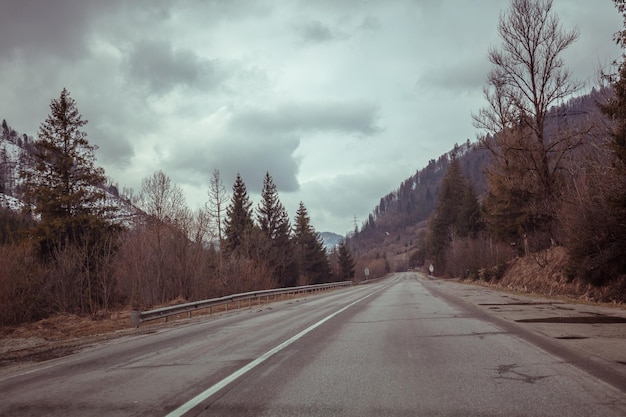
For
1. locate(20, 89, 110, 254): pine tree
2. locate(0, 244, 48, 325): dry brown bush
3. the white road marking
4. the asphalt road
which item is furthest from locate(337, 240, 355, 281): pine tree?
the white road marking

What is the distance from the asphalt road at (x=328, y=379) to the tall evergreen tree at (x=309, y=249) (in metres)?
56.8

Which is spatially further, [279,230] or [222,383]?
[279,230]

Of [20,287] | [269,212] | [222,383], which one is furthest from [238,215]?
[222,383]

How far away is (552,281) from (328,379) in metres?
20.6

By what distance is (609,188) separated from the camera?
14.5 meters

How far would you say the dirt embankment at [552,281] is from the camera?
51.0 feet

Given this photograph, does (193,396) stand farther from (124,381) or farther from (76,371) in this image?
(76,371)

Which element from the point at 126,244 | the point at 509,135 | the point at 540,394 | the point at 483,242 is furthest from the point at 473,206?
the point at 540,394

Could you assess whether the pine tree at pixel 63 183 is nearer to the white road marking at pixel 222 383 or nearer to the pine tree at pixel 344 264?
the white road marking at pixel 222 383

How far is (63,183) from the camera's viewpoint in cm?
2677

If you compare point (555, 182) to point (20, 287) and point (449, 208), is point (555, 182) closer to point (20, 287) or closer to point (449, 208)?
point (20, 287)

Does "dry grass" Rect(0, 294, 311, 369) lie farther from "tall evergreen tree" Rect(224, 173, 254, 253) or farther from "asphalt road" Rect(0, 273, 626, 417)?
"tall evergreen tree" Rect(224, 173, 254, 253)

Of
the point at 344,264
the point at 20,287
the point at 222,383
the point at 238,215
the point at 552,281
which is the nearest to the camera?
the point at 222,383

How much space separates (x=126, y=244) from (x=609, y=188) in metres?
24.0
